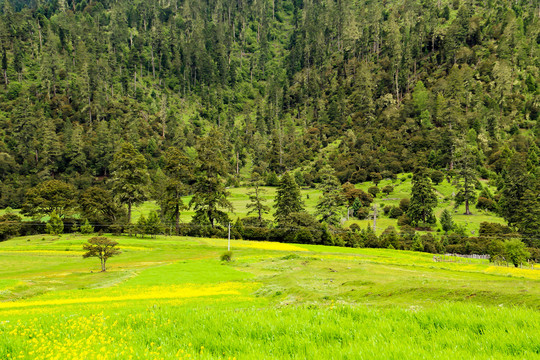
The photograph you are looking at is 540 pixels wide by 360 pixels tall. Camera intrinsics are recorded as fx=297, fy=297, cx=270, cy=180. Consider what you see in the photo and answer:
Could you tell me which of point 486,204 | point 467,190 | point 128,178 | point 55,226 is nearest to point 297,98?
point 467,190

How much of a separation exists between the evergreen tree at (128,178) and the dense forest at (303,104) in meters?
11.1

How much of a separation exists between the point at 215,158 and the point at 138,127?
8832cm

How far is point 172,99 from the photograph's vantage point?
171875 mm

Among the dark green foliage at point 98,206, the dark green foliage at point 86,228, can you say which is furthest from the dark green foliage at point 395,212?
the dark green foliage at point 86,228

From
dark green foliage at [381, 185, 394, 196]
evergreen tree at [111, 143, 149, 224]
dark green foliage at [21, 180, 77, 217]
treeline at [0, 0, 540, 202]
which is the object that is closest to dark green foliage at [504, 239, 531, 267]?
dark green foliage at [381, 185, 394, 196]

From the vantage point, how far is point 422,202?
76.4m

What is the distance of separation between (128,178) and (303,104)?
439 feet

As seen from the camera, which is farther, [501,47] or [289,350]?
[501,47]

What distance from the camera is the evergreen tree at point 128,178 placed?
65000 millimetres

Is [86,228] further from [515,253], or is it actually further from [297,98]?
[297,98]

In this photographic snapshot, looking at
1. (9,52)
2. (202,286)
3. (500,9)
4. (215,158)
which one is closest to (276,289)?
(202,286)

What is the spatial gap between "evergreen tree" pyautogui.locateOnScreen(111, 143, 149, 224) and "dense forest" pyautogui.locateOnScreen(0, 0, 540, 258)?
437 inches

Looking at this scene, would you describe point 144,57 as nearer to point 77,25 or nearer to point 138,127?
point 77,25

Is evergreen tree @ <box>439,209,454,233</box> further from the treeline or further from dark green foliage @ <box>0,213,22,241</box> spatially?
dark green foliage @ <box>0,213,22,241</box>
